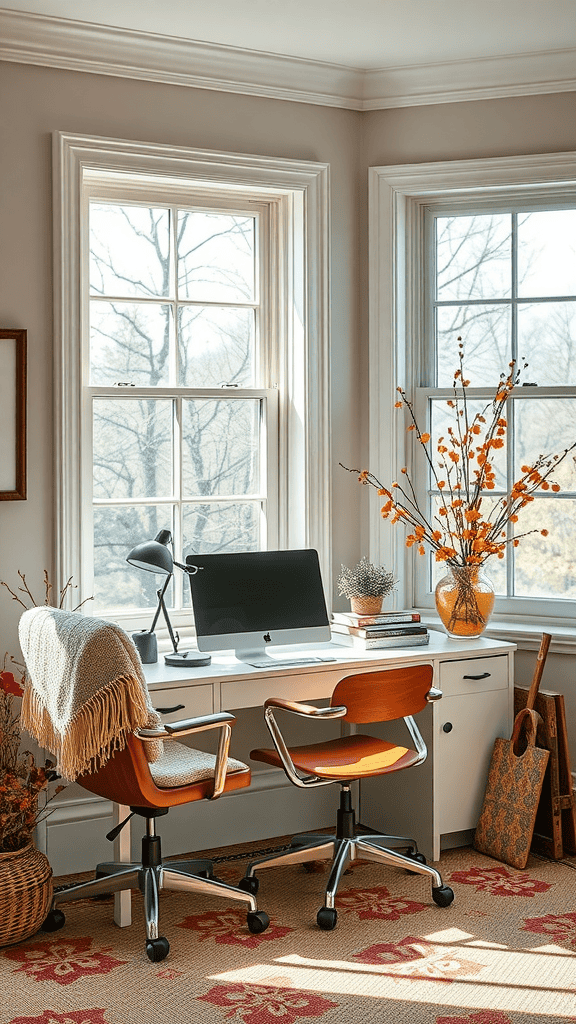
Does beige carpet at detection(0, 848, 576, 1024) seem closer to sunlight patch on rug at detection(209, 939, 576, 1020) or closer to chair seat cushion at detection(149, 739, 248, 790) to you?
sunlight patch on rug at detection(209, 939, 576, 1020)

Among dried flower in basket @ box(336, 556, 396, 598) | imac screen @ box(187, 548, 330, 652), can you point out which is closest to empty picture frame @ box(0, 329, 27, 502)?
imac screen @ box(187, 548, 330, 652)

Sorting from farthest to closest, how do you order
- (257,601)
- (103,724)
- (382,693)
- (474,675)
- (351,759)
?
(474,675), (257,601), (351,759), (382,693), (103,724)

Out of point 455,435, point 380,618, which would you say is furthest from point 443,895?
point 455,435

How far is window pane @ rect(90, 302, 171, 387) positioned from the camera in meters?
3.94

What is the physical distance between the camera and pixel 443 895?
3377 millimetres

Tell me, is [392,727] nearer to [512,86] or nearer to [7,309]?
[7,309]

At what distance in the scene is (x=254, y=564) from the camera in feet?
12.3

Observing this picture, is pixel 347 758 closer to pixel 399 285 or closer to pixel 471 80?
pixel 399 285

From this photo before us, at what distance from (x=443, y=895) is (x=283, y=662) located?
0.88 meters

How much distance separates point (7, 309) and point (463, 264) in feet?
5.95

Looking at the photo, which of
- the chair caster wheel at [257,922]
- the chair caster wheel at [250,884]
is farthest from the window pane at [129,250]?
the chair caster wheel at [257,922]

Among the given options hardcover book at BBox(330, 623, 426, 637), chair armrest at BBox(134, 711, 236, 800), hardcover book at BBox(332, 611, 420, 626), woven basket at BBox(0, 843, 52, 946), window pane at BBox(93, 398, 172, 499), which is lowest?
woven basket at BBox(0, 843, 52, 946)

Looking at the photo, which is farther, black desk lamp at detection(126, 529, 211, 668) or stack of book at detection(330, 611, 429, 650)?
stack of book at detection(330, 611, 429, 650)

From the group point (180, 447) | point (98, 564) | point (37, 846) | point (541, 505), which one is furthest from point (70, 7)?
point (37, 846)
